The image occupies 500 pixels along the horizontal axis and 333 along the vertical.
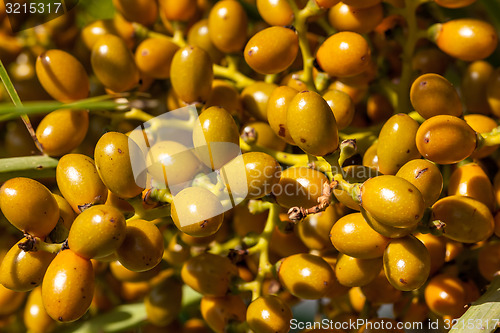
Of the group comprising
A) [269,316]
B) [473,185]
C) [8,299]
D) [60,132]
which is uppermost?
[60,132]

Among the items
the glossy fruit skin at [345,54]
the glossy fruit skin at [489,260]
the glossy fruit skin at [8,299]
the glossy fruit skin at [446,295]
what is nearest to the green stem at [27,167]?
the glossy fruit skin at [8,299]

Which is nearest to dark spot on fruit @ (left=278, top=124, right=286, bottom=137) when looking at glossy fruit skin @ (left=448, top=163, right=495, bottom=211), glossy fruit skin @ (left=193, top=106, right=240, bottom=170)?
glossy fruit skin @ (left=193, top=106, right=240, bottom=170)

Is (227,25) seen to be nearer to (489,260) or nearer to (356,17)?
(356,17)

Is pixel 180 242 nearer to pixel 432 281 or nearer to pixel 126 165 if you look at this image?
pixel 126 165

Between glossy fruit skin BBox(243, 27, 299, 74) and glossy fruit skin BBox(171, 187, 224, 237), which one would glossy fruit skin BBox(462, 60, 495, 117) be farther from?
glossy fruit skin BBox(171, 187, 224, 237)

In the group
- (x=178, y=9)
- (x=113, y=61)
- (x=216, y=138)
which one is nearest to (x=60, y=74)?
(x=113, y=61)

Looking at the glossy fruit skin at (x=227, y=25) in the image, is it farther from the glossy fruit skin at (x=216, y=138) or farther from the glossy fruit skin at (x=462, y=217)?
the glossy fruit skin at (x=462, y=217)

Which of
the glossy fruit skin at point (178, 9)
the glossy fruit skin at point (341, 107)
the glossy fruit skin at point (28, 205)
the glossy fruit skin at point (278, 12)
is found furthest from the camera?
the glossy fruit skin at point (178, 9)
